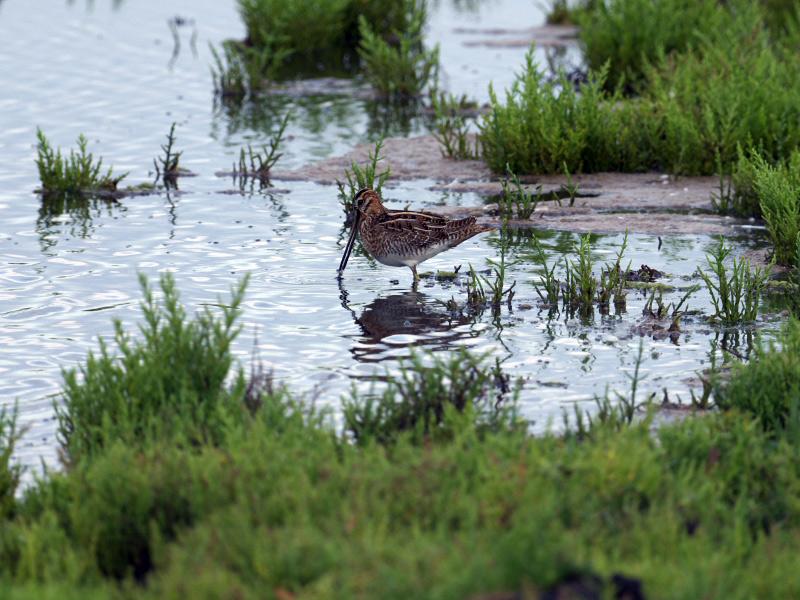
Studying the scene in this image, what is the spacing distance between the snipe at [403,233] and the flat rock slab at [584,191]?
1864mm

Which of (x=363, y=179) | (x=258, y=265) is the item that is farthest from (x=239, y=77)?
(x=258, y=265)

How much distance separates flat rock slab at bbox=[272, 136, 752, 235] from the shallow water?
0.30 meters

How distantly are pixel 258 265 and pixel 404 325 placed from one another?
1.81 meters

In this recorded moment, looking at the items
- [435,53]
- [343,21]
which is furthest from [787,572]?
[343,21]

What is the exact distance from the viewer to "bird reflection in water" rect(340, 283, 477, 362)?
835 centimetres

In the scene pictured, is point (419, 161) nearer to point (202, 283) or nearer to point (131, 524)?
point (202, 283)

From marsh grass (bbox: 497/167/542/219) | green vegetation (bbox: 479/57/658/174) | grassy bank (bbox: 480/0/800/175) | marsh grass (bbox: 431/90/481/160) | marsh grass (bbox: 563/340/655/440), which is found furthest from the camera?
marsh grass (bbox: 431/90/481/160)

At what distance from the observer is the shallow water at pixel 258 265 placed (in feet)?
25.8

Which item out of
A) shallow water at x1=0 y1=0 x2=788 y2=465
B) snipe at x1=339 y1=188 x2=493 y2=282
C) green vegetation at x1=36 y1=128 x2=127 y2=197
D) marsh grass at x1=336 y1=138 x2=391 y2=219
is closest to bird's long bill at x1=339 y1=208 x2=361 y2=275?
snipe at x1=339 y1=188 x2=493 y2=282

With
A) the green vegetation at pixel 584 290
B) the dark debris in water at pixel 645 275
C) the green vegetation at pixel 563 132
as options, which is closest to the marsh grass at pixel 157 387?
the green vegetation at pixel 584 290

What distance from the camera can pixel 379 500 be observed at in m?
4.86

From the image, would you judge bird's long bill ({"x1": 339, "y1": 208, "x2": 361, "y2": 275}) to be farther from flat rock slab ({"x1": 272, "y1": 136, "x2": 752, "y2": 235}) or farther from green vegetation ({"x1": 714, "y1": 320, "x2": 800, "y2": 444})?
green vegetation ({"x1": 714, "y1": 320, "x2": 800, "y2": 444})

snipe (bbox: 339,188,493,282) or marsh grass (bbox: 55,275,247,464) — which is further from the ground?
snipe (bbox: 339,188,493,282)

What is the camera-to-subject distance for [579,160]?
13.4 m
